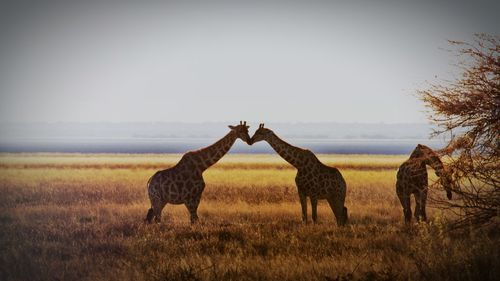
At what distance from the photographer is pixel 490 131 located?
33.4 ft

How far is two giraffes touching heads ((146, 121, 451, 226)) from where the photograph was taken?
12.8 m

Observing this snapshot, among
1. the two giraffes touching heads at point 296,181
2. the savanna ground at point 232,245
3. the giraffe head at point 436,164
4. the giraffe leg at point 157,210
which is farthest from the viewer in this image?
the giraffe leg at point 157,210

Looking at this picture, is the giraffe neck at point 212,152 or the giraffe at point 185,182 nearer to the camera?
the giraffe at point 185,182

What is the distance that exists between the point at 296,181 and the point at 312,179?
0.34m

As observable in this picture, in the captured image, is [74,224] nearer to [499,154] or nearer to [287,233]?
[287,233]

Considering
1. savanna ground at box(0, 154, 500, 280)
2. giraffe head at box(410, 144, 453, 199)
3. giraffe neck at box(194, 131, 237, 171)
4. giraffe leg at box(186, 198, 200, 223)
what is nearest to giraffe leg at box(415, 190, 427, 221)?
savanna ground at box(0, 154, 500, 280)

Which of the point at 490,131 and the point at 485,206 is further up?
the point at 490,131

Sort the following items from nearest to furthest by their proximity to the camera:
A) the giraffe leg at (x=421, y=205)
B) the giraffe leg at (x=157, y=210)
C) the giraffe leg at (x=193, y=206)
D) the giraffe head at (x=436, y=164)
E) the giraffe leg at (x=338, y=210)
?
the giraffe head at (x=436, y=164) → the giraffe leg at (x=421, y=205) → the giraffe leg at (x=338, y=210) → the giraffe leg at (x=193, y=206) → the giraffe leg at (x=157, y=210)

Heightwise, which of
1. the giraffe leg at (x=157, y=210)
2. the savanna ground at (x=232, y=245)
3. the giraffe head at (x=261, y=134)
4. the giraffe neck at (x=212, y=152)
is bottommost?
the savanna ground at (x=232, y=245)

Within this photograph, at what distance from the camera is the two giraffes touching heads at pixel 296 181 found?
42.1 feet

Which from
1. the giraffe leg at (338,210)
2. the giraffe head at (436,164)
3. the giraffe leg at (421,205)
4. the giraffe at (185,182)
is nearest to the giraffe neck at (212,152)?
the giraffe at (185,182)

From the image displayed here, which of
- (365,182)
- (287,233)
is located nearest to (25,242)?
(287,233)

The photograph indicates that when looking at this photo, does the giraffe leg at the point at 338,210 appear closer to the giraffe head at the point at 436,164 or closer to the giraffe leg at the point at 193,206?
the giraffe head at the point at 436,164

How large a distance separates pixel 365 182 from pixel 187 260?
56.9ft
